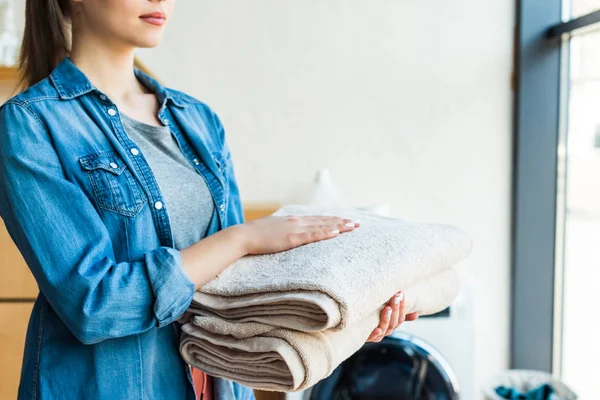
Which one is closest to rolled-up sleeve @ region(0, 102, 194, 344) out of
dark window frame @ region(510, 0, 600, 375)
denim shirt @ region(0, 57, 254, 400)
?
denim shirt @ region(0, 57, 254, 400)

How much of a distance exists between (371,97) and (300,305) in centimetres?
163

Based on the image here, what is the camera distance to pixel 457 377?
1.79m

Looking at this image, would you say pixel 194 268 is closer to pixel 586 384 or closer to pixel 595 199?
pixel 595 199

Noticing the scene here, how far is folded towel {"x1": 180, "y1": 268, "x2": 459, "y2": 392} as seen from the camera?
0.73m

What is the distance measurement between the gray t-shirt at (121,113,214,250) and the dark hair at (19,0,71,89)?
18 centimetres

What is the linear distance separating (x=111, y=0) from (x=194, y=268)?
406mm

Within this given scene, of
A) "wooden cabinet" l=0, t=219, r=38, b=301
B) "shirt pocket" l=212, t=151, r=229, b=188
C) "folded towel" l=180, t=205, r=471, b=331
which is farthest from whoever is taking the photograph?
"wooden cabinet" l=0, t=219, r=38, b=301

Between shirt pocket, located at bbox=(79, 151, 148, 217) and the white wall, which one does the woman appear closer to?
shirt pocket, located at bbox=(79, 151, 148, 217)

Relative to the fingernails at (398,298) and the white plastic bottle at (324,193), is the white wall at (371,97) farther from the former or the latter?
the fingernails at (398,298)

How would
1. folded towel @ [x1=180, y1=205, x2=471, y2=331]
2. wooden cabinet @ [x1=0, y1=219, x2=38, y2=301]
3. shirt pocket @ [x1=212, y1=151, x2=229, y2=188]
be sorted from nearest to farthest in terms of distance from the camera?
1. folded towel @ [x1=180, y1=205, x2=471, y2=331]
2. shirt pocket @ [x1=212, y1=151, x2=229, y2=188]
3. wooden cabinet @ [x1=0, y1=219, x2=38, y2=301]

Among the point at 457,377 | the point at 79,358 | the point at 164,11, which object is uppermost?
the point at 164,11

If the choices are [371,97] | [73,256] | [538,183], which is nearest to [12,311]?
[73,256]

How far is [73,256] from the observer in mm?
733

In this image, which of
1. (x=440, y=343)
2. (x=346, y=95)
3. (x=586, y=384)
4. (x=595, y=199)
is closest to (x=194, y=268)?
(x=440, y=343)
